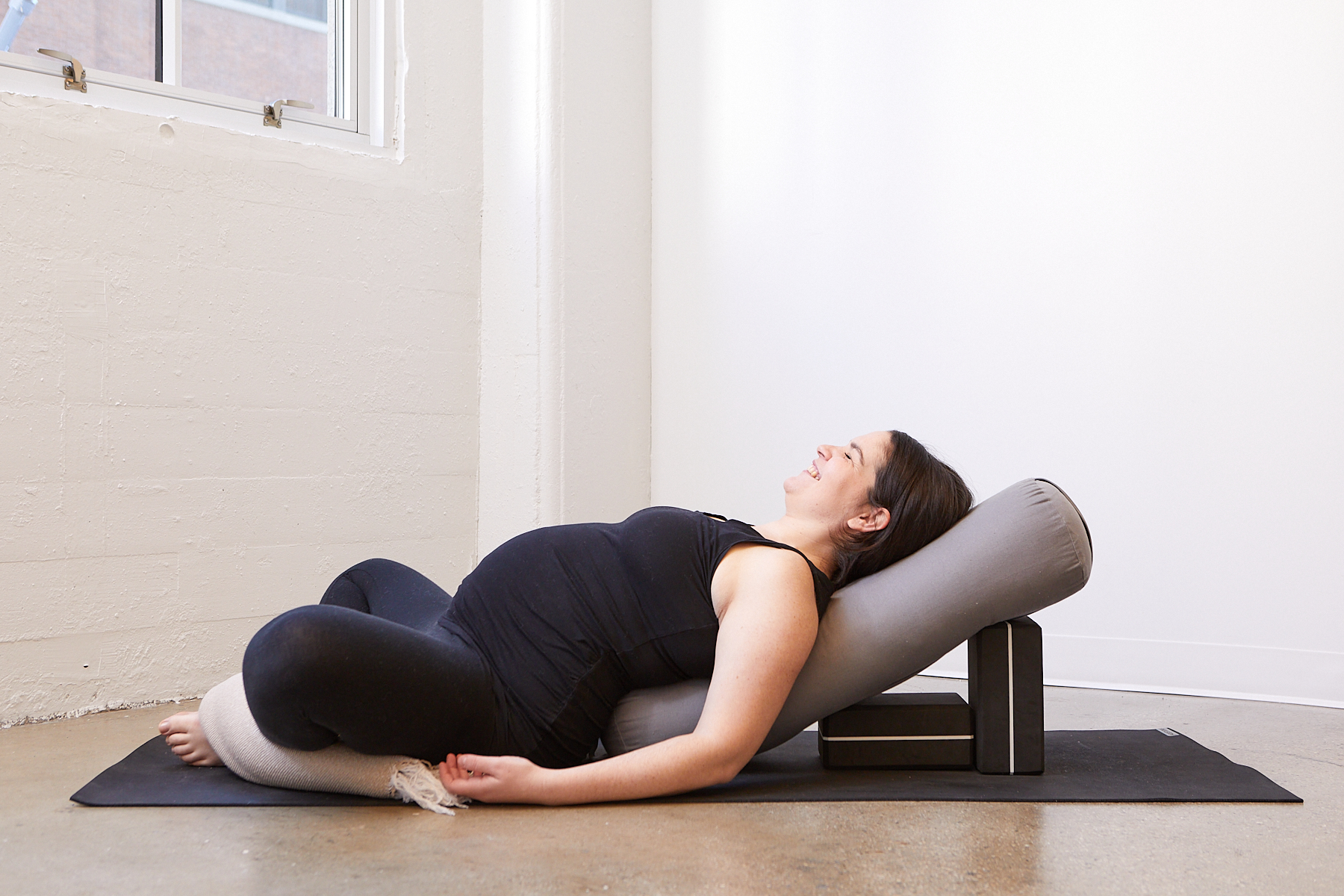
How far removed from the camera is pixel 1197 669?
281cm

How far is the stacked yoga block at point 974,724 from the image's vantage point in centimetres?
192

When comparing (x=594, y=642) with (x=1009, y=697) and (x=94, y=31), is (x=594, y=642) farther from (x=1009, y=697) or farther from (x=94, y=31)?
(x=94, y=31)

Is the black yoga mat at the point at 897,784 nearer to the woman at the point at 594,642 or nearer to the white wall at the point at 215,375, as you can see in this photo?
the woman at the point at 594,642

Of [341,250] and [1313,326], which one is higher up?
[341,250]

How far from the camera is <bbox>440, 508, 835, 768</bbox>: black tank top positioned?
1.79m

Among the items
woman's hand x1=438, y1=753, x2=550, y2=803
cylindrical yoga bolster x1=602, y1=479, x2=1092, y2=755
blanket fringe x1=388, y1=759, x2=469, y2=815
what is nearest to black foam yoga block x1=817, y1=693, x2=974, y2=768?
cylindrical yoga bolster x1=602, y1=479, x2=1092, y2=755

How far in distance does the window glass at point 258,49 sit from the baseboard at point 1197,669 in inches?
103

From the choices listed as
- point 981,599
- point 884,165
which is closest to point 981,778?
point 981,599

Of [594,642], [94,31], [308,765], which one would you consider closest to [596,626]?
[594,642]

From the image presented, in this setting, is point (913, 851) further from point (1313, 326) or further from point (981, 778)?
point (1313, 326)

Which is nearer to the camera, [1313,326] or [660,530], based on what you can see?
[660,530]

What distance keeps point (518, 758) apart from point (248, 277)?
169cm

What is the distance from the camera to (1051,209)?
2.97 m

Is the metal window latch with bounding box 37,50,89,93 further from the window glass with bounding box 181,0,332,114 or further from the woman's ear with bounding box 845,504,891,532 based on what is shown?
the woman's ear with bounding box 845,504,891,532
